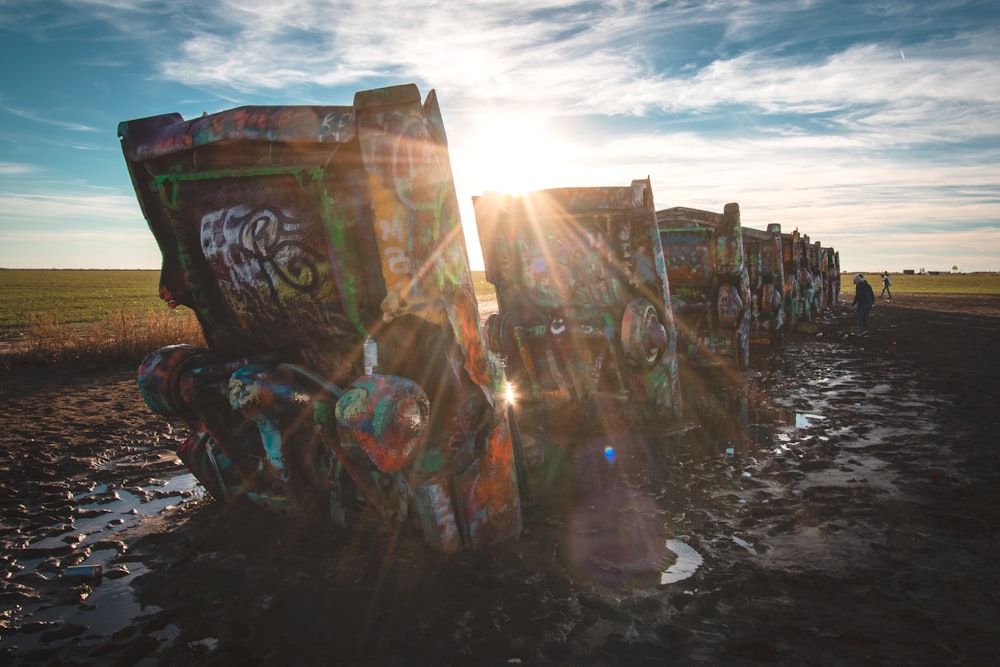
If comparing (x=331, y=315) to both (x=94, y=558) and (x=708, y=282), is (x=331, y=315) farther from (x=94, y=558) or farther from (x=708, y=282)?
(x=708, y=282)

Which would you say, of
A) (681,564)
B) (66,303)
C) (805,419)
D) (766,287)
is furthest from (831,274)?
(66,303)

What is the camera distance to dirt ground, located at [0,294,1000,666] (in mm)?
2207

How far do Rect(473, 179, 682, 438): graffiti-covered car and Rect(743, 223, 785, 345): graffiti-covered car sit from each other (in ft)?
19.7

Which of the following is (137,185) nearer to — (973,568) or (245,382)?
(245,382)

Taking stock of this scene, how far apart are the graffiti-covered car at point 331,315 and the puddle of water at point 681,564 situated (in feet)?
2.57

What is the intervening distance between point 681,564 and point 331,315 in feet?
7.05

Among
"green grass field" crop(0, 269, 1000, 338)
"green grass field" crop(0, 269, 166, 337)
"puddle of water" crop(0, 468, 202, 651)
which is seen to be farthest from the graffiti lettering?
"green grass field" crop(0, 269, 166, 337)

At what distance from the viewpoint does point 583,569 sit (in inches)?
108

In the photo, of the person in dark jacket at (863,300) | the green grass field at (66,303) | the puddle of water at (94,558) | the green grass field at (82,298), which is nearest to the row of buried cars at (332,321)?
the puddle of water at (94,558)

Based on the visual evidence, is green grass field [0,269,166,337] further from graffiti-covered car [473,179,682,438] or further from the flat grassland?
graffiti-covered car [473,179,682,438]

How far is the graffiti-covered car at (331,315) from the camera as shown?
2699 mm

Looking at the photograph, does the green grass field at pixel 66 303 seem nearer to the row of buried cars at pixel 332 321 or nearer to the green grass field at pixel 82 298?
the green grass field at pixel 82 298

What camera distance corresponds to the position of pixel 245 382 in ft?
9.92

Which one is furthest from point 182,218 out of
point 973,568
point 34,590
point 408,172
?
point 973,568
